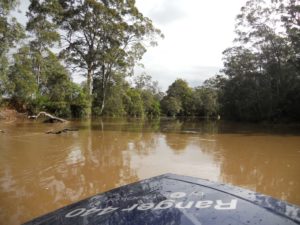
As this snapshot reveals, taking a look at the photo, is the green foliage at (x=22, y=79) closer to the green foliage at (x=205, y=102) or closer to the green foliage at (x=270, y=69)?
the green foliage at (x=270, y=69)

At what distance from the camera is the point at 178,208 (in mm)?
1901

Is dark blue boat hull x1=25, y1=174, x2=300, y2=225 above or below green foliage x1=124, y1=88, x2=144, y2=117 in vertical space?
below

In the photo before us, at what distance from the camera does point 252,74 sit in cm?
2959

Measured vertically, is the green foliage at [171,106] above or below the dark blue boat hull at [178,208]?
above

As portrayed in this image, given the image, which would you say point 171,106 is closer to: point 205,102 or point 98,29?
point 205,102

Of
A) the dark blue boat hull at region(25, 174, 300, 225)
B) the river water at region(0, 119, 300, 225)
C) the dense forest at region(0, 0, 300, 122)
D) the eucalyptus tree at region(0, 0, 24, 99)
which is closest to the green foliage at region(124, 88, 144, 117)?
the dense forest at region(0, 0, 300, 122)

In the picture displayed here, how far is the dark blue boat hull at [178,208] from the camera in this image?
1772 mm

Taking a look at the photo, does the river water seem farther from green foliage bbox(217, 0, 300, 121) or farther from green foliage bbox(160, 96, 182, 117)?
green foliage bbox(160, 96, 182, 117)

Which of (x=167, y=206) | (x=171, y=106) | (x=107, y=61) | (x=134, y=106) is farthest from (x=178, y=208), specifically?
(x=171, y=106)

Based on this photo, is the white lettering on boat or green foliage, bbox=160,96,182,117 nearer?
the white lettering on boat

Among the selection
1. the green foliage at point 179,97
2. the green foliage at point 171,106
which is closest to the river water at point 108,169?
the green foliage at point 171,106

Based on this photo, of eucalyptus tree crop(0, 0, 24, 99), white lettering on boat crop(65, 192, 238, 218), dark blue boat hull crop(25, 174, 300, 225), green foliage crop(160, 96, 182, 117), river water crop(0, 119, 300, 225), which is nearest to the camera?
dark blue boat hull crop(25, 174, 300, 225)

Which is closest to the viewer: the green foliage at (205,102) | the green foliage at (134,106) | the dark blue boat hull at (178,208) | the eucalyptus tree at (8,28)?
the dark blue boat hull at (178,208)

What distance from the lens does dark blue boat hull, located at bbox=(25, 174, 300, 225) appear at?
177 centimetres
